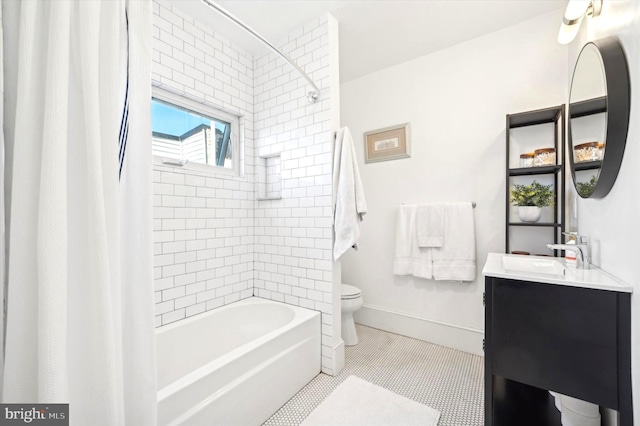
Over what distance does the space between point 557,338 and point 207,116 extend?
8.61 feet

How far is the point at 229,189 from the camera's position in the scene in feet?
7.52

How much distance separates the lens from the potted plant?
1.92 metres

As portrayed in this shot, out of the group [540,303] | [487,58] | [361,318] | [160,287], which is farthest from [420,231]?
[160,287]

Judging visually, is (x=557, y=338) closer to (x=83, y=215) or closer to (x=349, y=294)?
(x=349, y=294)

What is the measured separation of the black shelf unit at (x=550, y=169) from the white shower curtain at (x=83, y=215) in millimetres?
2326

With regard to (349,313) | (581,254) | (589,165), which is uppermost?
(589,165)

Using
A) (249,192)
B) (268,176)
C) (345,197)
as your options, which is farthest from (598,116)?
(249,192)

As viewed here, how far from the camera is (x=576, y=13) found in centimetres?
146

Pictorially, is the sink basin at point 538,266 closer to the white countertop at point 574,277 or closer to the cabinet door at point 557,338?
the white countertop at point 574,277

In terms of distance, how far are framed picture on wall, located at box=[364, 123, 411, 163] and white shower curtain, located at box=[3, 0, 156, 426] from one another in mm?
2293

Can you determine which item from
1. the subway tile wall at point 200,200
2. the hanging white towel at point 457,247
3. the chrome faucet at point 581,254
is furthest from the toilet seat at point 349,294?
the chrome faucet at point 581,254

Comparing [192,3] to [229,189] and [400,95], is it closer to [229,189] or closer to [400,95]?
[229,189]

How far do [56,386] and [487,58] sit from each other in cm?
311

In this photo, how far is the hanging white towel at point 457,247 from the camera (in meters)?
2.26
